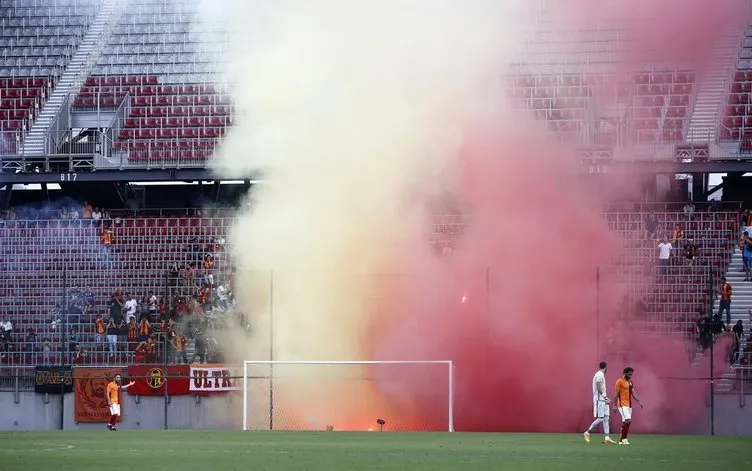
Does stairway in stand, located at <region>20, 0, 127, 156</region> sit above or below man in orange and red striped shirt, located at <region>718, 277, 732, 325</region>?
above

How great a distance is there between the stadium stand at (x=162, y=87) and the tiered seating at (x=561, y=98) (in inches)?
359

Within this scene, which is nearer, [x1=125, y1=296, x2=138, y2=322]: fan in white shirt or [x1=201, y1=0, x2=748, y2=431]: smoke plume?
[x1=201, y1=0, x2=748, y2=431]: smoke plume

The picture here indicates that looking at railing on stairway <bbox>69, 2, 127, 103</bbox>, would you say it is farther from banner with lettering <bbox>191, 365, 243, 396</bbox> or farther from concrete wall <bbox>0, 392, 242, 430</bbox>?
banner with lettering <bbox>191, 365, 243, 396</bbox>

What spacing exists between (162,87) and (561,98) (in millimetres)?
12847

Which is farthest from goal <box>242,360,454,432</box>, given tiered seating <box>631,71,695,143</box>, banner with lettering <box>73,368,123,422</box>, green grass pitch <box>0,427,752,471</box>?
tiered seating <box>631,71,695,143</box>

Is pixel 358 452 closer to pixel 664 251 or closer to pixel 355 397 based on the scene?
pixel 355 397

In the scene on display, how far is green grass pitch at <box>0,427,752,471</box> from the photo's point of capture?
20.9 meters

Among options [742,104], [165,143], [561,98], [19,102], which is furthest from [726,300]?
[19,102]

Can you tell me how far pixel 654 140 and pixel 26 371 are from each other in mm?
18392

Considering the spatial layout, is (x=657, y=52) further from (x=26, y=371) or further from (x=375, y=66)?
(x=26, y=371)

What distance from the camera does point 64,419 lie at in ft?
113

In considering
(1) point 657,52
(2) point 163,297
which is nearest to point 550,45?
(1) point 657,52

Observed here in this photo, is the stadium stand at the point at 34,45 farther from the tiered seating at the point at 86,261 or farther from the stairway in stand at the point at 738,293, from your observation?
the stairway in stand at the point at 738,293

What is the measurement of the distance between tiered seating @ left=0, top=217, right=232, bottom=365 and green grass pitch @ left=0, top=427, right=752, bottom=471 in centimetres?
754
